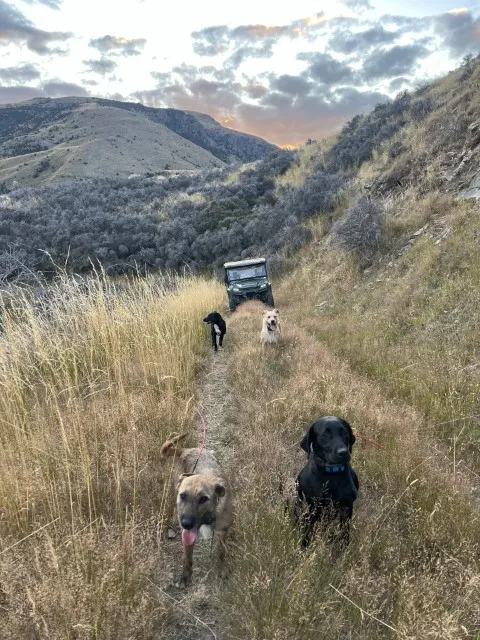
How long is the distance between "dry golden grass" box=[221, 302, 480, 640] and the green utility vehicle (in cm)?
828

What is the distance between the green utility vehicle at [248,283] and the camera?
524 inches

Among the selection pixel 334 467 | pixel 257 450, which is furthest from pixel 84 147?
pixel 334 467

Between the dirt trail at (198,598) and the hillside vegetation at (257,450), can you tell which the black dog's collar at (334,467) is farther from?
the dirt trail at (198,598)

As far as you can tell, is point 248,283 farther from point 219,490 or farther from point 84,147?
point 84,147

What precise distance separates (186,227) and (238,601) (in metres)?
22.5

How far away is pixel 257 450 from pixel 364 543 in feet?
4.71

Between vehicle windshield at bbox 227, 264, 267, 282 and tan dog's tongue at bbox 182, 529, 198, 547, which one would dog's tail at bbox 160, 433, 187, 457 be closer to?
tan dog's tongue at bbox 182, 529, 198, 547

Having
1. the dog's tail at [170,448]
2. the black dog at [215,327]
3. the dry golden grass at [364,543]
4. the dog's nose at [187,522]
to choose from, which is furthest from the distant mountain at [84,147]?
the dog's nose at [187,522]

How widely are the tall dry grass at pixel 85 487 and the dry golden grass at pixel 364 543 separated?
640 mm

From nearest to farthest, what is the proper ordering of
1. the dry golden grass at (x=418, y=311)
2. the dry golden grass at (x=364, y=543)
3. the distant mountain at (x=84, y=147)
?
the dry golden grass at (x=364, y=543) < the dry golden grass at (x=418, y=311) < the distant mountain at (x=84, y=147)

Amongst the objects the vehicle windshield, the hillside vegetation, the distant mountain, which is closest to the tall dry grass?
the hillside vegetation

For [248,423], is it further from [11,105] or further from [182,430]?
[11,105]

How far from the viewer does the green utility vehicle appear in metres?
13.3

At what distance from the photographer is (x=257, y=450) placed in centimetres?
398
